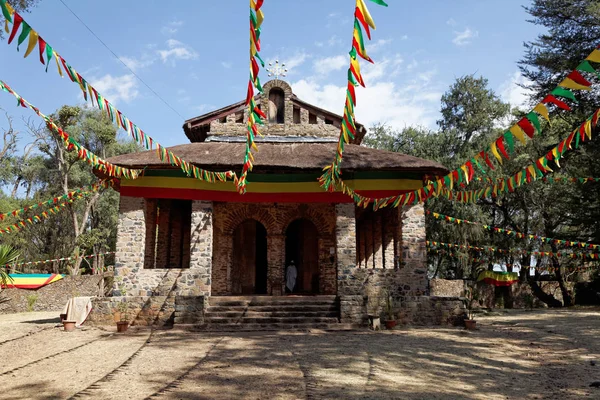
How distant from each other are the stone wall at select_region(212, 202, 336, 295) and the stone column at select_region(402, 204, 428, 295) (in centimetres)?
291

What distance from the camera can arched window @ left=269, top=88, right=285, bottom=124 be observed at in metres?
18.0

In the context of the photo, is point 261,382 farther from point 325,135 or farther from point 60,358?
point 325,135

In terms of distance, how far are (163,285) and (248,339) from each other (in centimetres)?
450

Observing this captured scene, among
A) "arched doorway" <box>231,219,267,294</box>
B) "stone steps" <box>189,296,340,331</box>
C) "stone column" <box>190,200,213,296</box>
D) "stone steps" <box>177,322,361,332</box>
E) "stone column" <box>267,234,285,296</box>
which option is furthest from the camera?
"arched doorway" <box>231,219,267,294</box>

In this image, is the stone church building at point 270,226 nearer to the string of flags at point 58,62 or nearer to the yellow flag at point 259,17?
the string of flags at point 58,62

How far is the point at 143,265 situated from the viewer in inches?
527

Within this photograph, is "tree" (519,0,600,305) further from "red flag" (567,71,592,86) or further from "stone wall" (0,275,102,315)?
"stone wall" (0,275,102,315)

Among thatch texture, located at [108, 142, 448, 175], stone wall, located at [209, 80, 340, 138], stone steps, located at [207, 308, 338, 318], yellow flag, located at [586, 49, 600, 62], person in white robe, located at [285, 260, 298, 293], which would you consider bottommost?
stone steps, located at [207, 308, 338, 318]

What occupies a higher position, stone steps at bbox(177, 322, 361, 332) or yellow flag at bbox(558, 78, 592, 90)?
yellow flag at bbox(558, 78, 592, 90)

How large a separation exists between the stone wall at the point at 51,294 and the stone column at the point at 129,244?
800cm

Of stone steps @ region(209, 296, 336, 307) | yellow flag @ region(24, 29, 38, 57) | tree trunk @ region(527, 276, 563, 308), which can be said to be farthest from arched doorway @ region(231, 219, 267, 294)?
tree trunk @ region(527, 276, 563, 308)

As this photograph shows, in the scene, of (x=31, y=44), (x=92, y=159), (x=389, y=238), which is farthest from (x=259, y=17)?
(x=389, y=238)

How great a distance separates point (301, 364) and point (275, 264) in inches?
315

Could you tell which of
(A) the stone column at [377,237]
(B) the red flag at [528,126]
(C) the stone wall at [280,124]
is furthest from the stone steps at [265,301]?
(B) the red flag at [528,126]
